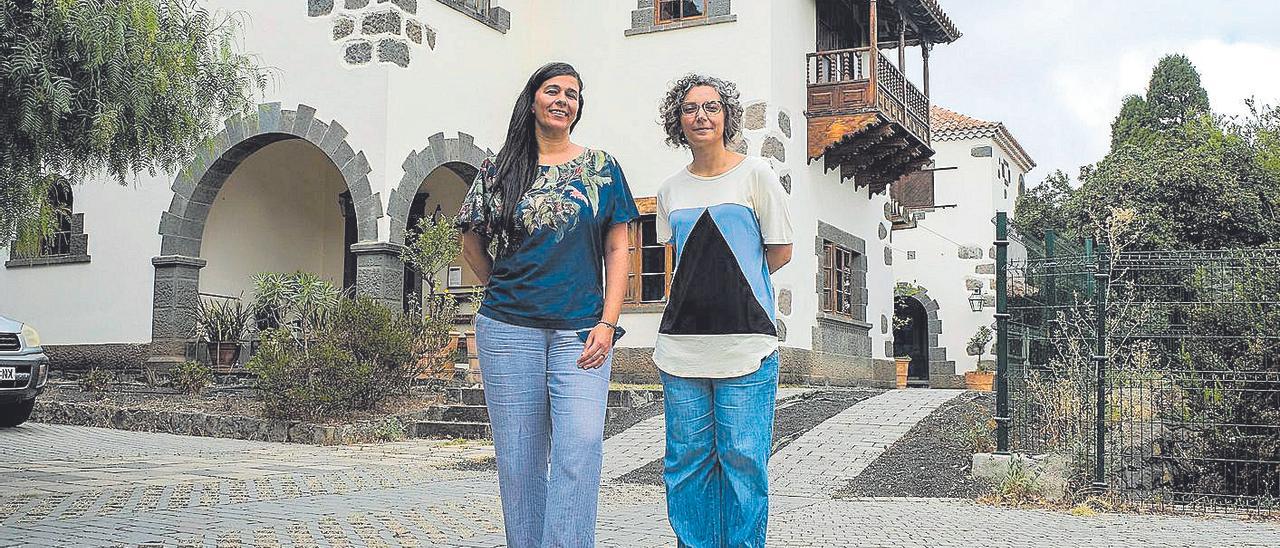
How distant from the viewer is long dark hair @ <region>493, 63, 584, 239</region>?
3.72 meters

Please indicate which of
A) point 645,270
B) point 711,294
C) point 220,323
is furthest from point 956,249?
point 711,294

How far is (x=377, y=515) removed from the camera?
6.13 m

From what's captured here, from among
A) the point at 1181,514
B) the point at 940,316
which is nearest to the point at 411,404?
the point at 1181,514

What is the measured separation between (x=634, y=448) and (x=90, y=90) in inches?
205

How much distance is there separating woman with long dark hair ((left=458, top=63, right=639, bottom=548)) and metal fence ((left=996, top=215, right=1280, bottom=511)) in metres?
4.26

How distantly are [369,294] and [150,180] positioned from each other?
3704 mm

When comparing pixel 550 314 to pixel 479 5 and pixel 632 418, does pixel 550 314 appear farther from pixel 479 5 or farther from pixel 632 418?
pixel 479 5

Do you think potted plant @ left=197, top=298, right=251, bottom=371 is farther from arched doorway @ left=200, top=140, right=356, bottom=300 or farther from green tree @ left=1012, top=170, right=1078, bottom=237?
green tree @ left=1012, top=170, right=1078, bottom=237

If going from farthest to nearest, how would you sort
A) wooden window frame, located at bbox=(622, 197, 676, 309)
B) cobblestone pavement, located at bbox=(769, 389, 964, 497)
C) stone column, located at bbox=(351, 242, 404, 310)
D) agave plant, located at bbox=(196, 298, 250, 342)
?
1. wooden window frame, located at bbox=(622, 197, 676, 309)
2. agave plant, located at bbox=(196, 298, 250, 342)
3. stone column, located at bbox=(351, 242, 404, 310)
4. cobblestone pavement, located at bbox=(769, 389, 964, 497)

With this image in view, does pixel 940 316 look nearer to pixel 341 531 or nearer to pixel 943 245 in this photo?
pixel 943 245

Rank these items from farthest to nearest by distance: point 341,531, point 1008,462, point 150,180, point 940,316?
point 940,316
point 150,180
point 1008,462
point 341,531

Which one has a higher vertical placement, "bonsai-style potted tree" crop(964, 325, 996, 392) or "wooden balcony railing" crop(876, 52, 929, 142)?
"wooden balcony railing" crop(876, 52, 929, 142)

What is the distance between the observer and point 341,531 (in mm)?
5562

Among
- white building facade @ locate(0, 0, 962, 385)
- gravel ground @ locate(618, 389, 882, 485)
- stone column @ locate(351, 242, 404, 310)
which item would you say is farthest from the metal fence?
stone column @ locate(351, 242, 404, 310)
